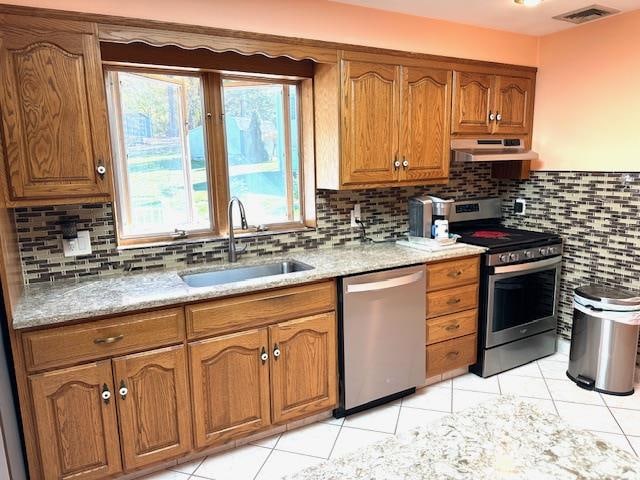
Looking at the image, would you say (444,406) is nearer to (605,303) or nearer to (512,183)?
(605,303)

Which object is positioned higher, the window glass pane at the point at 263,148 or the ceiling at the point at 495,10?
the ceiling at the point at 495,10

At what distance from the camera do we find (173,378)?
6.59 feet

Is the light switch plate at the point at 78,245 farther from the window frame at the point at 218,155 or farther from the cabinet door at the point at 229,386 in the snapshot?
the cabinet door at the point at 229,386

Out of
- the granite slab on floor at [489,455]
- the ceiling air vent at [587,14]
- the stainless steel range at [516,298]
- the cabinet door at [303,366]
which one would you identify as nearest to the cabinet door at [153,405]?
the cabinet door at [303,366]

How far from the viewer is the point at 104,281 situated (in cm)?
222

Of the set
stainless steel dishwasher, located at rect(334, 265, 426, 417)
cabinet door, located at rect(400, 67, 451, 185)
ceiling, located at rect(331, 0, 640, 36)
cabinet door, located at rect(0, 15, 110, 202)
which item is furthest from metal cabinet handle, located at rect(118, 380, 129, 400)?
ceiling, located at rect(331, 0, 640, 36)

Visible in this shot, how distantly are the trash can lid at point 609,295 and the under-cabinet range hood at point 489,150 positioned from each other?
1.02 m

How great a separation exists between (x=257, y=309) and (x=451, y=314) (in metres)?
1.35

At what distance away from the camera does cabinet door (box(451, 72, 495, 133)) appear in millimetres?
2951

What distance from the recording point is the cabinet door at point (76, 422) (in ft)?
5.85

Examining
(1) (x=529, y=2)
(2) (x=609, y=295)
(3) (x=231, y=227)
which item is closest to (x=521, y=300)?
(2) (x=609, y=295)

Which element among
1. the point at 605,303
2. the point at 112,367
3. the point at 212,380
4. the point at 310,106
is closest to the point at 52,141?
the point at 112,367

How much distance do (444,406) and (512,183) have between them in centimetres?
190

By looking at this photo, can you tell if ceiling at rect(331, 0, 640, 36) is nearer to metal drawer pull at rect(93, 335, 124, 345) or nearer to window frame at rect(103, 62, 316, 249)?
window frame at rect(103, 62, 316, 249)
